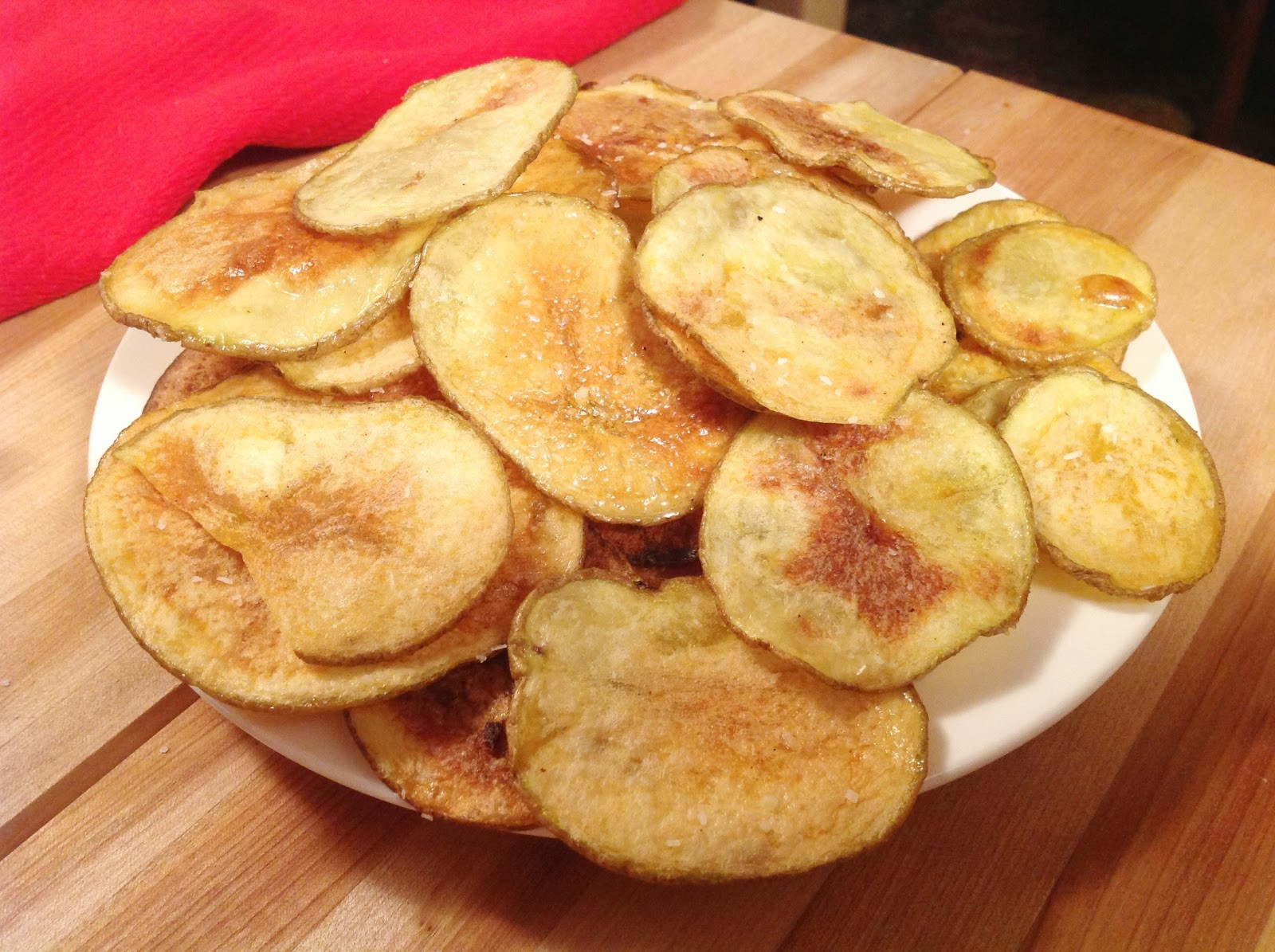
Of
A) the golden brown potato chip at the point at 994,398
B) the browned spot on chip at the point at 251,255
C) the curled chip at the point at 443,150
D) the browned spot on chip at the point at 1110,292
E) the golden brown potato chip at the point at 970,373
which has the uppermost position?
the curled chip at the point at 443,150

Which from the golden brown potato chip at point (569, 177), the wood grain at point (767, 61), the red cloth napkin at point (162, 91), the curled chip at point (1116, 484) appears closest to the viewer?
the curled chip at point (1116, 484)

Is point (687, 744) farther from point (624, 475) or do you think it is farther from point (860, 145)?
point (860, 145)

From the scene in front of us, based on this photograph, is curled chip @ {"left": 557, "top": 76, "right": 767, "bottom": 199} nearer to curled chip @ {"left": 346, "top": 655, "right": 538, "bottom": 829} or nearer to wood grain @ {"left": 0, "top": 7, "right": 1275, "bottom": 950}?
curled chip @ {"left": 346, "top": 655, "right": 538, "bottom": 829}

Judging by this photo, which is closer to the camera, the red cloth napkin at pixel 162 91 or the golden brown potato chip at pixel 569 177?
the golden brown potato chip at pixel 569 177

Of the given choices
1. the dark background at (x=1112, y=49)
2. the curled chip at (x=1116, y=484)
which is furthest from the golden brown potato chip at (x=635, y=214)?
the dark background at (x=1112, y=49)

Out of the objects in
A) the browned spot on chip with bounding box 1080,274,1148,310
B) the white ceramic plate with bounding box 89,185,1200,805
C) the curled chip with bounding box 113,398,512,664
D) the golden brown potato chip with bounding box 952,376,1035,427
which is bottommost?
the white ceramic plate with bounding box 89,185,1200,805

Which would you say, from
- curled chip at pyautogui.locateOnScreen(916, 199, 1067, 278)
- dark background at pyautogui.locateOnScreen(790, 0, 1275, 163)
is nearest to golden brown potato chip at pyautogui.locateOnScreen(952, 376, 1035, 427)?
curled chip at pyautogui.locateOnScreen(916, 199, 1067, 278)

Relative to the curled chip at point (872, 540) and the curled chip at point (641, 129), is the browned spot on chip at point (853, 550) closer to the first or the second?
the curled chip at point (872, 540)

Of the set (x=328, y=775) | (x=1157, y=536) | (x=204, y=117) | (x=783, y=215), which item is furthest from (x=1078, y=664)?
(x=204, y=117)
